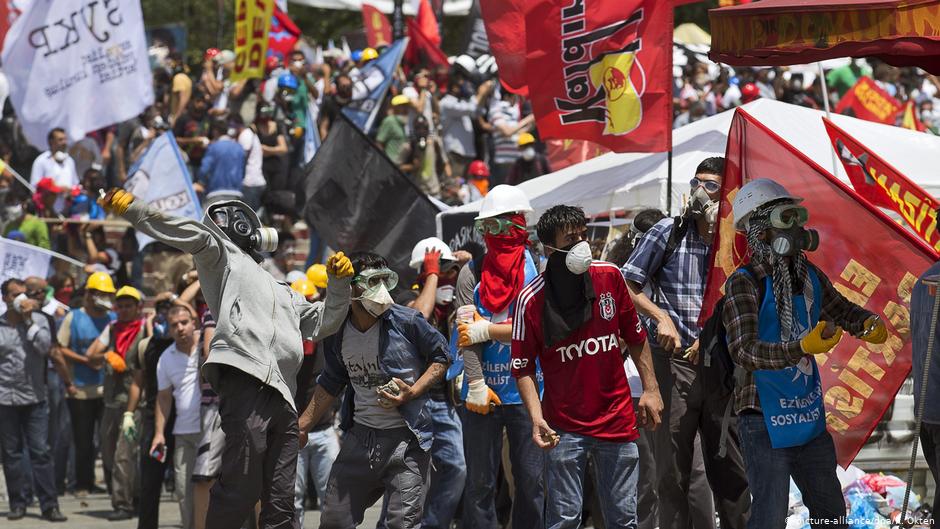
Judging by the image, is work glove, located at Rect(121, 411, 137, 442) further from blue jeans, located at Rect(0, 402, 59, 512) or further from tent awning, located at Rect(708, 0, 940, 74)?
tent awning, located at Rect(708, 0, 940, 74)

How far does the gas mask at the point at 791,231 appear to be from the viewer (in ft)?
21.2

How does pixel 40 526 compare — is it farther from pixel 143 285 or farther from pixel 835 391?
pixel 835 391

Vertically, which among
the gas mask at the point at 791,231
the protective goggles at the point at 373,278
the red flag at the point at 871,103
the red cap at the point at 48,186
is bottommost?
the red cap at the point at 48,186

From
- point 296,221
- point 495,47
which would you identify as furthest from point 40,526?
point 296,221

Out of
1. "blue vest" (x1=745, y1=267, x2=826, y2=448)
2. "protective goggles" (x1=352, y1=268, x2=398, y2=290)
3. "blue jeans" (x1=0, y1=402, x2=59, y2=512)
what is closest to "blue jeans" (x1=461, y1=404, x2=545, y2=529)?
"protective goggles" (x1=352, y1=268, x2=398, y2=290)

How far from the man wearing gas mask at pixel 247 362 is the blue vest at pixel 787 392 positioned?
242 centimetres

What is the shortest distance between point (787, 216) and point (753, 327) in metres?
0.52

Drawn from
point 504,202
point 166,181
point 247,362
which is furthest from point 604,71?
point 166,181

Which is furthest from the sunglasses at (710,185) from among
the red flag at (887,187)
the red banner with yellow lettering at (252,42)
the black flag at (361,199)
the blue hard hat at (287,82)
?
the red banner with yellow lettering at (252,42)

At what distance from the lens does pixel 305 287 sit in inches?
479

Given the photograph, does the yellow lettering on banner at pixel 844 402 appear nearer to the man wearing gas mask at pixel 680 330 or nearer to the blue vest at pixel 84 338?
the man wearing gas mask at pixel 680 330

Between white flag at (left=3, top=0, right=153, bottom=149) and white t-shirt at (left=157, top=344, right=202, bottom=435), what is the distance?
6.10 metres

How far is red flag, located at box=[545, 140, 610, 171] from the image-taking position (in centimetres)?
1495

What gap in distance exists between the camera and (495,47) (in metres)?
12.7
